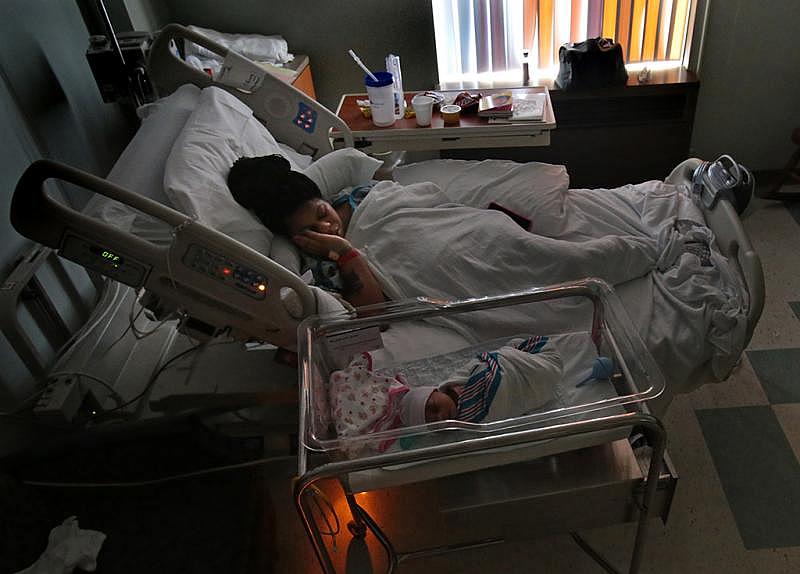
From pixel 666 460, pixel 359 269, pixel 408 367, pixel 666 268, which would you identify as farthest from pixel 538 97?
pixel 666 460

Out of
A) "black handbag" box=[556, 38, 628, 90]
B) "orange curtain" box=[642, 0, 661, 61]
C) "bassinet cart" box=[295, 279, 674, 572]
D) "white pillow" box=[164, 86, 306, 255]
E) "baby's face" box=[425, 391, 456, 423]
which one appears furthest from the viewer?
"orange curtain" box=[642, 0, 661, 61]

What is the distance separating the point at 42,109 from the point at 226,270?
4.87 feet

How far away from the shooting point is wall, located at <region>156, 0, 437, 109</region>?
10.6 ft

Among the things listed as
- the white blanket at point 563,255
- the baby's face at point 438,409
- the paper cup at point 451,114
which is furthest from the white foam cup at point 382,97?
the baby's face at point 438,409

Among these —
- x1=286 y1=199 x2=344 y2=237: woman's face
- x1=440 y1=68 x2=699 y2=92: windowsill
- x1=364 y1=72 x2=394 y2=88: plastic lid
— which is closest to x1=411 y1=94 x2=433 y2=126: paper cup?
x1=364 y1=72 x2=394 y2=88: plastic lid

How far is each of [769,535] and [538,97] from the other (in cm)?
185

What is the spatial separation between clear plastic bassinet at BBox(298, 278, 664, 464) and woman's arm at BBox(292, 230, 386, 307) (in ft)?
0.53

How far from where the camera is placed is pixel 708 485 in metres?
1.82

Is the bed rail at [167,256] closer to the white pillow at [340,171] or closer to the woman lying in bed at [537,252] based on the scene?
the woman lying in bed at [537,252]

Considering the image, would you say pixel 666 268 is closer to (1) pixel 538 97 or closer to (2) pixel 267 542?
(1) pixel 538 97

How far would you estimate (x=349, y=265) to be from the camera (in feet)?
5.83

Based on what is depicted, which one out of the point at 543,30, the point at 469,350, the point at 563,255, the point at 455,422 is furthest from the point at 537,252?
the point at 543,30

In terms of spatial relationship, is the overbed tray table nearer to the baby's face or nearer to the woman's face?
the woman's face

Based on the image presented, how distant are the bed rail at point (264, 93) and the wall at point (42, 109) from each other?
1.32ft
